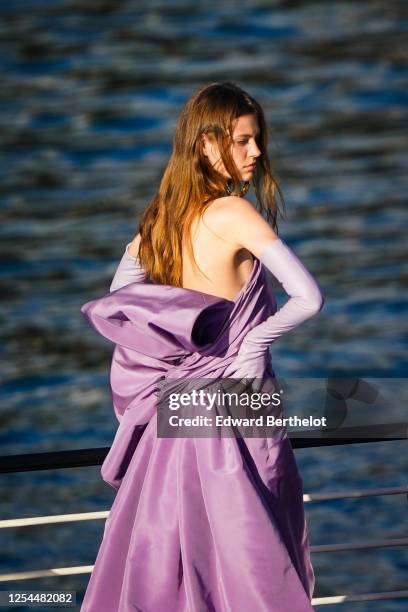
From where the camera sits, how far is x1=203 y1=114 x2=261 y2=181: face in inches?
83.0

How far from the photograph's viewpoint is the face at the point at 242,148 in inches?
83.0

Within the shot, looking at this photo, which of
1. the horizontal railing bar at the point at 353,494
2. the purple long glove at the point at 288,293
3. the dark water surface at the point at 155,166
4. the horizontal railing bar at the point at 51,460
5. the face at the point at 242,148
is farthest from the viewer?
the dark water surface at the point at 155,166

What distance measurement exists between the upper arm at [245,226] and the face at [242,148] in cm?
10

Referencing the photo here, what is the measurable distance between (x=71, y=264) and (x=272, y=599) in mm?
7284

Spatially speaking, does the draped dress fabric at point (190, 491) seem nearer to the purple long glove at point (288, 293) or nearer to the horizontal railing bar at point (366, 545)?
the purple long glove at point (288, 293)

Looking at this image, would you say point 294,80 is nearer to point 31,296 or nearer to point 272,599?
point 31,296

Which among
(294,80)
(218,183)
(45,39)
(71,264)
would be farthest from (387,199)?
(218,183)

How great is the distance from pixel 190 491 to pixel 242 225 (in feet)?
1.48

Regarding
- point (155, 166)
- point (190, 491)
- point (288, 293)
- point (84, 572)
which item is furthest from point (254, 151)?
point (155, 166)

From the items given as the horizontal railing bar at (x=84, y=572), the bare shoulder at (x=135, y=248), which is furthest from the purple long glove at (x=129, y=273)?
the horizontal railing bar at (x=84, y=572)

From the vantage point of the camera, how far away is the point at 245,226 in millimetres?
2021

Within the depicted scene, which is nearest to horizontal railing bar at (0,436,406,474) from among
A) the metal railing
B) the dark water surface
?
the metal railing

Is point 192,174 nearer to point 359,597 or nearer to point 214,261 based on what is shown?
point 214,261

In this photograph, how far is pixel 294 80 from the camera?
9.87 m
